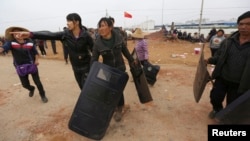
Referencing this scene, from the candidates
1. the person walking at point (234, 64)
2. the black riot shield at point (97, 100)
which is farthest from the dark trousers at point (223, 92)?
the black riot shield at point (97, 100)

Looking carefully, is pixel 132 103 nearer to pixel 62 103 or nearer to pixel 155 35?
pixel 62 103

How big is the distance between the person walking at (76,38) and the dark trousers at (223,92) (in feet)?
7.16

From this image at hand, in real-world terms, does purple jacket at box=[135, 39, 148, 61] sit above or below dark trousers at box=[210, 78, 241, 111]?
above

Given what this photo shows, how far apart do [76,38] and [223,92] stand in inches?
98.1

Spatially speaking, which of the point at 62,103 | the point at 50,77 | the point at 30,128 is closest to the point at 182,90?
the point at 62,103

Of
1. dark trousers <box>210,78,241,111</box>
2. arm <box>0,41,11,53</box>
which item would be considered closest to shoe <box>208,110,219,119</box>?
dark trousers <box>210,78,241,111</box>

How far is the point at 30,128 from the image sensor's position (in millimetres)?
3037

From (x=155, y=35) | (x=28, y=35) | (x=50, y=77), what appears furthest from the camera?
(x=155, y=35)

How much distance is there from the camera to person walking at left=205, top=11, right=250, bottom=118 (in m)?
2.32

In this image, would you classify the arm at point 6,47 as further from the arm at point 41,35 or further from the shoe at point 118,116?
the shoe at point 118,116

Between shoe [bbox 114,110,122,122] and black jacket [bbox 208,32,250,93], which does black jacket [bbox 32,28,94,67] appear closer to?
shoe [bbox 114,110,122,122]

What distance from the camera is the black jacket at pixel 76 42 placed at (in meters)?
2.73

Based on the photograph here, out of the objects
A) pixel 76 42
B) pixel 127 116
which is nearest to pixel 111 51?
pixel 76 42

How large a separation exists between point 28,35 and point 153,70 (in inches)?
116
